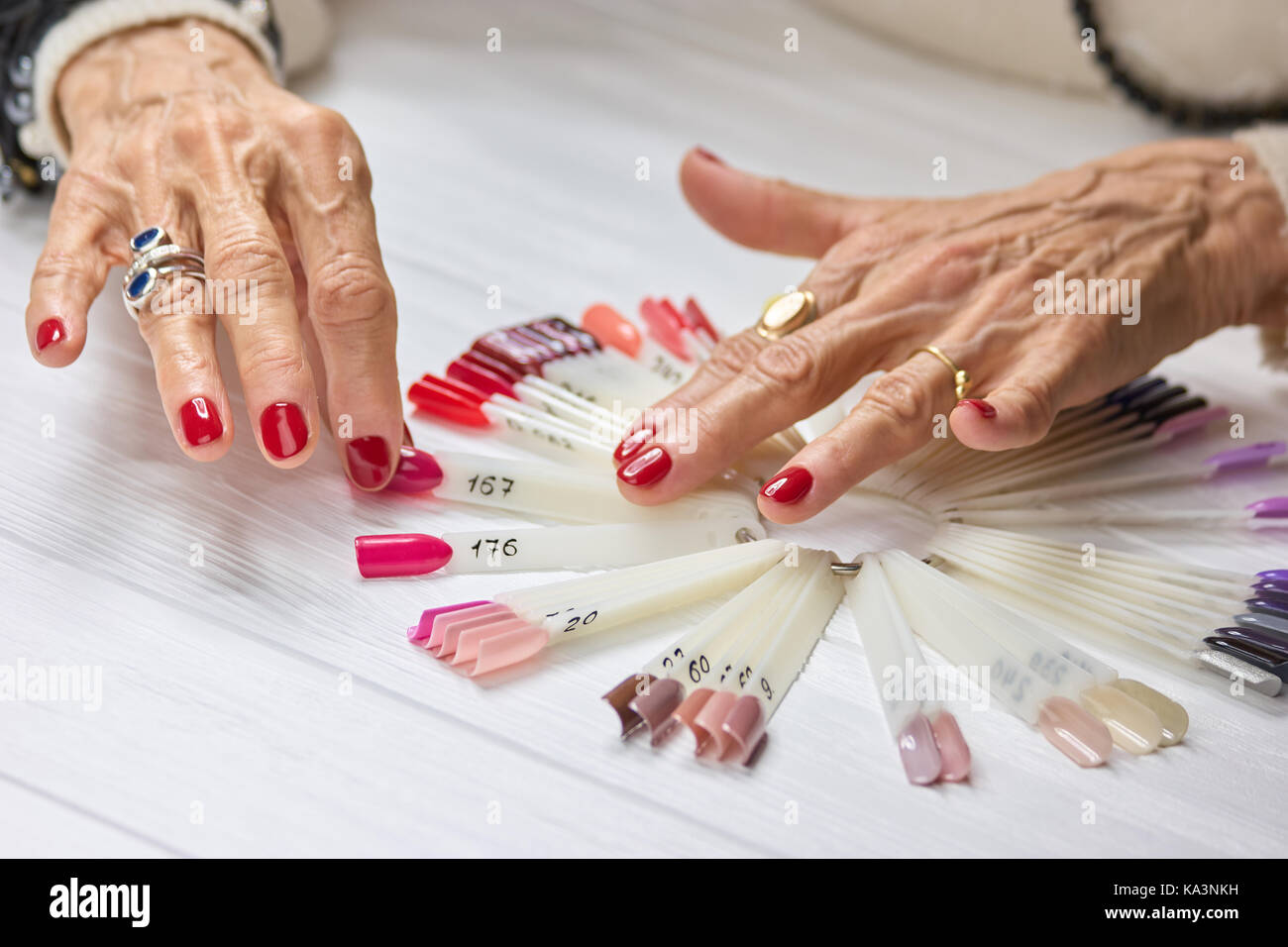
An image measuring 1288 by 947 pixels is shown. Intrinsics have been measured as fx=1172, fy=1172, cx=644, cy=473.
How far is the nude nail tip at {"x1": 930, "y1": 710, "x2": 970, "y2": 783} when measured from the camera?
27.2 inches

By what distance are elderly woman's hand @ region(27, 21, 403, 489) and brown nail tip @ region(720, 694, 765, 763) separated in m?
0.32

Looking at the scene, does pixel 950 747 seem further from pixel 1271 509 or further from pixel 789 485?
pixel 1271 509

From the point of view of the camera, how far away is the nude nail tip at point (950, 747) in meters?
0.69

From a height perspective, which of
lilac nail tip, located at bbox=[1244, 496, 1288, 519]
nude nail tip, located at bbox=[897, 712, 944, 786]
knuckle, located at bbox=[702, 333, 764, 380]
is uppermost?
knuckle, located at bbox=[702, 333, 764, 380]

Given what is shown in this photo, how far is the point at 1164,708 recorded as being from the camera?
2.43 feet

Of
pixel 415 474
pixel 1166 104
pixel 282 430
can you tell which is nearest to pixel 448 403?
pixel 415 474

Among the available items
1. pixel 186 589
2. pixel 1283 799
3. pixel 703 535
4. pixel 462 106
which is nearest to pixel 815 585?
pixel 703 535

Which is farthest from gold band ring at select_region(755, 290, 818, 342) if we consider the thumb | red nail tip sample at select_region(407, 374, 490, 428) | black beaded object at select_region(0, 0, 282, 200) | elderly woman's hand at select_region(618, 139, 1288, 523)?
black beaded object at select_region(0, 0, 282, 200)

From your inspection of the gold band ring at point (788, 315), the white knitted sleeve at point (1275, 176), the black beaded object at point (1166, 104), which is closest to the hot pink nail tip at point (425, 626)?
the gold band ring at point (788, 315)

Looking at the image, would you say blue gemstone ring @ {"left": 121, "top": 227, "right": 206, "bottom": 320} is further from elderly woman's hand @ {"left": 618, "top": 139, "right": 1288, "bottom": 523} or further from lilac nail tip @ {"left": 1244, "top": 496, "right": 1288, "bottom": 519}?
lilac nail tip @ {"left": 1244, "top": 496, "right": 1288, "bottom": 519}

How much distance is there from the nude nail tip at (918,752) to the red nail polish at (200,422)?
18.6 inches

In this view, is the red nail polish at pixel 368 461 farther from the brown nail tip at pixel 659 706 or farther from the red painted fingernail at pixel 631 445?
the brown nail tip at pixel 659 706

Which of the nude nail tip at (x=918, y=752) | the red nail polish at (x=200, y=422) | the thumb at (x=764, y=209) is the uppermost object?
the thumb at (x=764, y=209)
